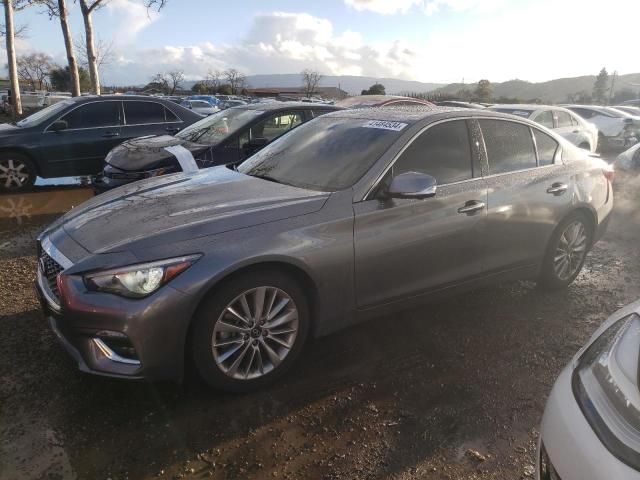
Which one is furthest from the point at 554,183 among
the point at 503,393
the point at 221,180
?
the point at 221,180

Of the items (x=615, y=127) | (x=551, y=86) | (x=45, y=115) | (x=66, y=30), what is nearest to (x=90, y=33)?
(x=66, y=30)

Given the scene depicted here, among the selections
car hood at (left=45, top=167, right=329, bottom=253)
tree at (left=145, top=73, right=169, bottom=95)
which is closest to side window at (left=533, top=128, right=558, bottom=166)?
car hood at (left=45, top=167, right=329, bottom=253)

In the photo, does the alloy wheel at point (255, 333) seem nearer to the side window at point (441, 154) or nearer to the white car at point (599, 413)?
the side window at point (441, 154)

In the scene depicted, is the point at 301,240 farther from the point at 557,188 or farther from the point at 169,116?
the point at 169,116

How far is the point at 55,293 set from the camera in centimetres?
266

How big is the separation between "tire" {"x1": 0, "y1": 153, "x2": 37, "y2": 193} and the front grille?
18.3ft

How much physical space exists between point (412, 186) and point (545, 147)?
1893mm

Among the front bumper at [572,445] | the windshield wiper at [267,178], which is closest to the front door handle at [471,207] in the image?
the windshield wiper at [267,178]

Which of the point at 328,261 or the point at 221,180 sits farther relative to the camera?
the point at 221,180

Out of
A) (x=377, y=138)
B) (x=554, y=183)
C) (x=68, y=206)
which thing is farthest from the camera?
(x=68, y=206)

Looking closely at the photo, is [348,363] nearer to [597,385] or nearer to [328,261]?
[328,261]

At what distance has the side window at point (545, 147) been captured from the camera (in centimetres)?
421

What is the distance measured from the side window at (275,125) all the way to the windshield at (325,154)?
2.33 m

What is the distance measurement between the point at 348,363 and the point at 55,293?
1801 mm
